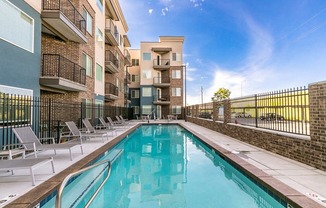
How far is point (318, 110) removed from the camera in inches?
217

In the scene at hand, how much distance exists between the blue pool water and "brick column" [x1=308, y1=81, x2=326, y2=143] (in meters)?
2.00

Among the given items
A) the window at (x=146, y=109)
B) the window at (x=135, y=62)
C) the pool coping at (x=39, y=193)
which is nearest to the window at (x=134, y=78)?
the window at (x=135, y=62)

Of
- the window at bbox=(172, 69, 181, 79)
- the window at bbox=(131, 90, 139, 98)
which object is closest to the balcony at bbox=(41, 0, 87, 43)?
the window at bbox=(172, 69, 181, 79)

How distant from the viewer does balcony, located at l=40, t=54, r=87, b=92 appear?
32.3 ft

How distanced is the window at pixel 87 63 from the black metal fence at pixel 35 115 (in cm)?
264

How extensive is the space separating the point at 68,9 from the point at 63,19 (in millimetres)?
2449

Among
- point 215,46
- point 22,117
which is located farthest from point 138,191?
point 215,46

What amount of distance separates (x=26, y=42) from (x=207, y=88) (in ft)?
202

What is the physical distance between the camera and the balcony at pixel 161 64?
3369 centimetres

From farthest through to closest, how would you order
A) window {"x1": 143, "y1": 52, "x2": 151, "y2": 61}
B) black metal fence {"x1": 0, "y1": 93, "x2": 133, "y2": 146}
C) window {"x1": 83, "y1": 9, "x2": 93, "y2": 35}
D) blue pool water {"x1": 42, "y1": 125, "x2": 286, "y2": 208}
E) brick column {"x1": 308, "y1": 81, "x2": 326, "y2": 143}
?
window {"x1": 143, "y1": 52, "x2": 151, "y2": 61}, window {"x1": 83, "y1": 9, "x2": 93, "y2": 35}, black metal fence {"x1": 0, "y1": 93, "x2": 133, "y2": 146}, brick column {"x1": 308, "y1": 81, "x2": 326, "y2": 143}, blue pool water {"x1": 42, "y1": 125, "x2": 286, "y2": 208}

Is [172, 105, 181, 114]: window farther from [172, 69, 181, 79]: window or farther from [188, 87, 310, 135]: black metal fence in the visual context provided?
[188, 87, 310, 135]: black metal fence

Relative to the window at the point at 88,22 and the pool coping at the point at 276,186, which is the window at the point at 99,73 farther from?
the pool coping at the point at 276,186

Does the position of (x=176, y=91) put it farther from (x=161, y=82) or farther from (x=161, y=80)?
(x=161, y=80)

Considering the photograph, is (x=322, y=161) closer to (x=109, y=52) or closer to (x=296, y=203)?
(x=296, y=203)
